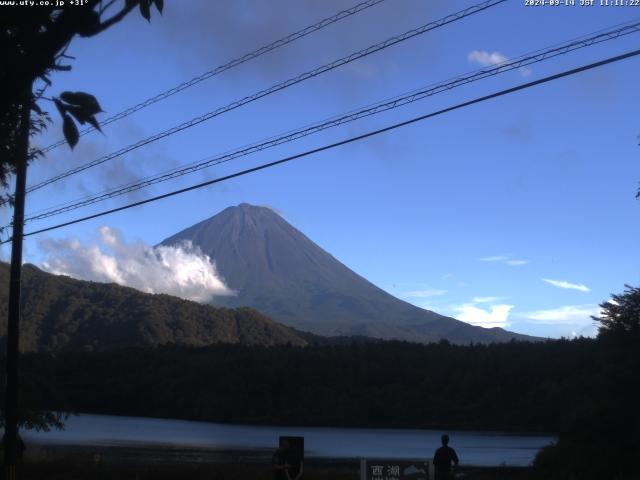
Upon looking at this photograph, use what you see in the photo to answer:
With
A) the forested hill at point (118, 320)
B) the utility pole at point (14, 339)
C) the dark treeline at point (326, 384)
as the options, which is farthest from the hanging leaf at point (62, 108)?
the forested hill at point (118, 320)

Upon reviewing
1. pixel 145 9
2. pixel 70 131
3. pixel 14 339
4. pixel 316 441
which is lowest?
pixel 316 441

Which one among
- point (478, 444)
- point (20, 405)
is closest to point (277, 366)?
point (478, 444)

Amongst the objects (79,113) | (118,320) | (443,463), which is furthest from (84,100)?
(118,320)

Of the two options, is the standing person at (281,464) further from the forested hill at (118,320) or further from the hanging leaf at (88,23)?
the forested hill at (118,320)

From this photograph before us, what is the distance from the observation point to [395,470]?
1303 centimetres

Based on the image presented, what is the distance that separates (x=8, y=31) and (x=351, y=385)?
11222cm

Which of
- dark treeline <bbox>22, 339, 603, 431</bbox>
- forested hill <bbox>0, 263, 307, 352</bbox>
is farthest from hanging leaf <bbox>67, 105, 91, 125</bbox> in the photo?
forested hill <bbox>0, 263, 307, 352</bbox>

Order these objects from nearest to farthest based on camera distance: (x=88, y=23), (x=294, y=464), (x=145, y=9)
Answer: (x=88, y=23)
(x=145, y=9)
(x=294, y=464)

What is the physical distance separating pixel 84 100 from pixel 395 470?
921 cm

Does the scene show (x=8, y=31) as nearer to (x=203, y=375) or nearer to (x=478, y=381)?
(x=478, y=381)

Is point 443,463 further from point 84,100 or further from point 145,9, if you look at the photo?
point 145,9

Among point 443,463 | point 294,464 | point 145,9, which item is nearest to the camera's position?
point 145,9

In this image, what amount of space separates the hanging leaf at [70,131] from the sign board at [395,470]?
8.90 meters

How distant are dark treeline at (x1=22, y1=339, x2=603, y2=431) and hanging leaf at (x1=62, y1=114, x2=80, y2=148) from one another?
98.3 meters
